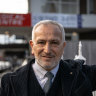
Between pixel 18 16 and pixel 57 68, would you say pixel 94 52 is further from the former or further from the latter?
pixel 18 16

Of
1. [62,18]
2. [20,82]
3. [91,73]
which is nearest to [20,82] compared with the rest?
[20,82]

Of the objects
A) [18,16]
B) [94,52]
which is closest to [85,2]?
[18,16]

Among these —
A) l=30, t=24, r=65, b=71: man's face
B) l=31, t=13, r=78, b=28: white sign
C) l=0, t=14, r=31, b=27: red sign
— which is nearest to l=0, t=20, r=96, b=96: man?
l=30, t=24, r=65, b=71: man's face

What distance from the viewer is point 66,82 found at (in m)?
1.78

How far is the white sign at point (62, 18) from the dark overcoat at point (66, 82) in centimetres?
1550

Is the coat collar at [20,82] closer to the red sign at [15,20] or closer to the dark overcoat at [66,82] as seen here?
the dark overcoat at [66,82]

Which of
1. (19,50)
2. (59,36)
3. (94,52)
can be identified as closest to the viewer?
(59,36)

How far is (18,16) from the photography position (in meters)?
17.1

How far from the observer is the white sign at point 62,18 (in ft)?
→ 57.0

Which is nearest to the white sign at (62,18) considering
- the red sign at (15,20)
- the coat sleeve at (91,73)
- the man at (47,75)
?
the red sign at (15,20)

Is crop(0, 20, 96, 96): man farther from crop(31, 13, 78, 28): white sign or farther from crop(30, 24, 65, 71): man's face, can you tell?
crop(31, 13, 78, 28): white sign

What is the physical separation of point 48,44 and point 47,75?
0.25m

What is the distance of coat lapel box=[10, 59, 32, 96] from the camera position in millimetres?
1759

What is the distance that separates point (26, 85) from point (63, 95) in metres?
0.28
